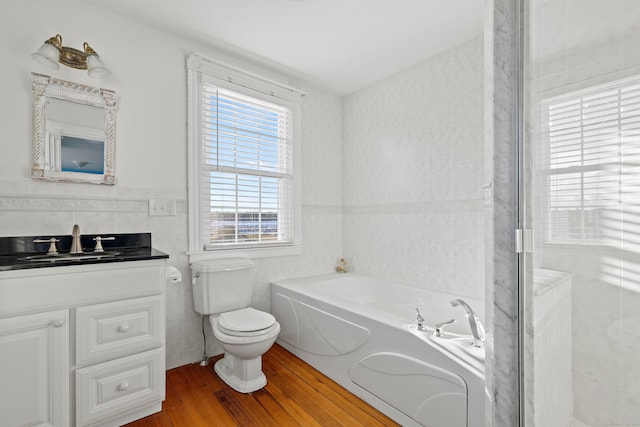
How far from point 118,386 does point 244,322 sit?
0.76 m

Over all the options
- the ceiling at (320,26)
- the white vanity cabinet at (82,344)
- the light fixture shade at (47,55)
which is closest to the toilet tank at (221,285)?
the white vanity cabinet at (82,344)

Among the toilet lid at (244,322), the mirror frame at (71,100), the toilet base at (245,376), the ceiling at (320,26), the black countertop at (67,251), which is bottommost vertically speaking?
the toilet base at (245,376)

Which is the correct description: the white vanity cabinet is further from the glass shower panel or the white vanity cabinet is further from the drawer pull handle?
the glass shower panel

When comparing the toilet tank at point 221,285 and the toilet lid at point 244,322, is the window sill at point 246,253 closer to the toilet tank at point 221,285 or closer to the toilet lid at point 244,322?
the toilet tank at point 221,285

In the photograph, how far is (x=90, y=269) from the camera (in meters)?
1.55

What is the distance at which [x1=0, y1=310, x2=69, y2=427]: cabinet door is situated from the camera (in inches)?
53.1

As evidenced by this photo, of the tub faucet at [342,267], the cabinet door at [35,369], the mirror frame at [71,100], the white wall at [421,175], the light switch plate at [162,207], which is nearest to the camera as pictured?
the cabinet door at [35,369]

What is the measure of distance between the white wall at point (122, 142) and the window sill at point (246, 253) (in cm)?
8

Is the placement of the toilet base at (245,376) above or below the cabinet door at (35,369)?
below

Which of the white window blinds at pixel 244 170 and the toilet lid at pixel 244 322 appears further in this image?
the white window blinds at pixel 244 170

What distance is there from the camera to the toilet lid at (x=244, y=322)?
1.98 m

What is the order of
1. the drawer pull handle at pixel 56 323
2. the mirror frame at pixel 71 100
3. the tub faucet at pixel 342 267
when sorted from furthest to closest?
1. the tub faucet at pixel 342 267
2. the mirror frame at pixel 71 100
3. the drawer pull handle at pixel 56 323

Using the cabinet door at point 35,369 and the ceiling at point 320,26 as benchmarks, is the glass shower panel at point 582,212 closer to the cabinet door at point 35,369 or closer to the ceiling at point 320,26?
the ceiling at point 320,26

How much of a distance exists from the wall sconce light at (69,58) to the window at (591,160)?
2.29 m
